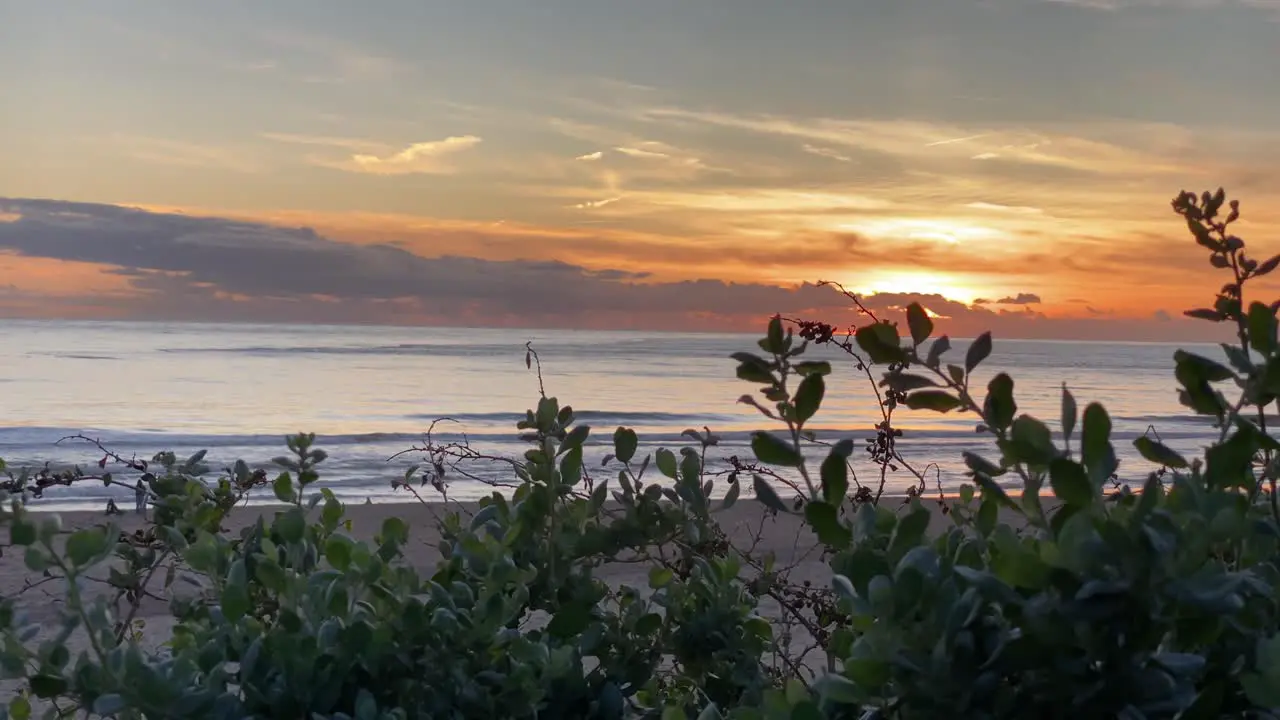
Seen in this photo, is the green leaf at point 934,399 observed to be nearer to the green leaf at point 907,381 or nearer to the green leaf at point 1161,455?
the green leaf at point 907,381

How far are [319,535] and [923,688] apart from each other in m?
1.35

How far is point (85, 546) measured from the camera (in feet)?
4.89

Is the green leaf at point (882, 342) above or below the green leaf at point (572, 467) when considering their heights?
above

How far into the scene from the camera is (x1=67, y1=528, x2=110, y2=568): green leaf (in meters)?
1.48

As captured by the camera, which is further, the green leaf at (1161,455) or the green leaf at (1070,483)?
the green leaf at (1161,455)

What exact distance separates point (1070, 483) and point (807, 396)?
0.31 m

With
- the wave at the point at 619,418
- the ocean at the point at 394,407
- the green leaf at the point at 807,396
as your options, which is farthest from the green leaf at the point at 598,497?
the wave at the point at 619,418

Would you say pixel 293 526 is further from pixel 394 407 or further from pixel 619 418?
pixel 394 407

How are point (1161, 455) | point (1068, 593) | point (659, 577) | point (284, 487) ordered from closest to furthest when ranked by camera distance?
point (1068, 593) → point (1161, 455) → point (659, 577) → point (284, 487)

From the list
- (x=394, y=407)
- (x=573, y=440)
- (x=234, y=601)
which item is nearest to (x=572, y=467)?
(x=573, y=440)

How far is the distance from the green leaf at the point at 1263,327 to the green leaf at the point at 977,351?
0.89 feet

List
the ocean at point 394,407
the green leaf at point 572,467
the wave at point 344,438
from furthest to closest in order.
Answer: the wave at point 344,438
the ocean at point 394,407
the green leaf at point 572,467

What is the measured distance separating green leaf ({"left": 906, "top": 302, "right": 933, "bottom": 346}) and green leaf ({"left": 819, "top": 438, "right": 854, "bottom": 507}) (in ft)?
0.50

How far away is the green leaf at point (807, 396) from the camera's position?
1.21 meters
